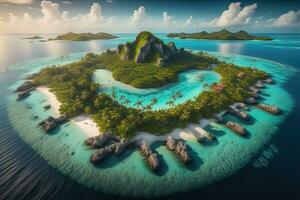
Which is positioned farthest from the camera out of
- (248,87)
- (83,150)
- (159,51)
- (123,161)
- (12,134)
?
(159,51)

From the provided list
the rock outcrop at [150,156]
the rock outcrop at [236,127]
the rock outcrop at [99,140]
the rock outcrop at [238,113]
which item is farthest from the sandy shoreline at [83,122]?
the rock outcrop at [238,113]

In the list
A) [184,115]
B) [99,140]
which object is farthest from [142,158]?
[184,115]

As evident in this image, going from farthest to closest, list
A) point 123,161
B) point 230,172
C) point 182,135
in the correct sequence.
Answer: point 182,135, point 123,161, point 230,172

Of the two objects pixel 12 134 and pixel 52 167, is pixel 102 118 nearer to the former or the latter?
pixel 52 167

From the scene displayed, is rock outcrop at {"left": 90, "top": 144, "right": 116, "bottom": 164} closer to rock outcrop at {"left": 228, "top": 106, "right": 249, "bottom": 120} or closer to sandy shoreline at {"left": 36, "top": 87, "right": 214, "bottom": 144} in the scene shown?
sandy shoreline at {"left": 36, "top": 87, "right": 214, "bottom": 144}

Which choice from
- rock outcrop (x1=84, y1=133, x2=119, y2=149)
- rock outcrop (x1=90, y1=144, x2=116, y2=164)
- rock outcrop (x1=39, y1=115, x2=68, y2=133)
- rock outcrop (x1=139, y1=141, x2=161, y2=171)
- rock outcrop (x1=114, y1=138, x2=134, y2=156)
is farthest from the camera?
rock outcrop (x1=39, y1=115, x2=68, y2=133)

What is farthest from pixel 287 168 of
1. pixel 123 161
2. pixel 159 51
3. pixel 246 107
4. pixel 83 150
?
pixel 159 51

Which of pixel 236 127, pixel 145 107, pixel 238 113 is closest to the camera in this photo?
pixel 236 127

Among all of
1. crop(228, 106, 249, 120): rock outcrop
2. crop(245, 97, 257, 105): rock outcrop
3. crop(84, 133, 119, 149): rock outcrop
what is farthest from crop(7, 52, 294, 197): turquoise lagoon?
crop(245, 97, 257, 105): rock outcrop

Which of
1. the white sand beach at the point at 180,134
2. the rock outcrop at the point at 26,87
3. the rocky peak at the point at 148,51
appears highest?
the rocky peak at the point at 148,51

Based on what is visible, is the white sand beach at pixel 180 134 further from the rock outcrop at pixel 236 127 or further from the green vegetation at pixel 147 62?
the green vegetation at pixel 147 62

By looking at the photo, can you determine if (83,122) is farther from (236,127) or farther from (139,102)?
(236,127)
